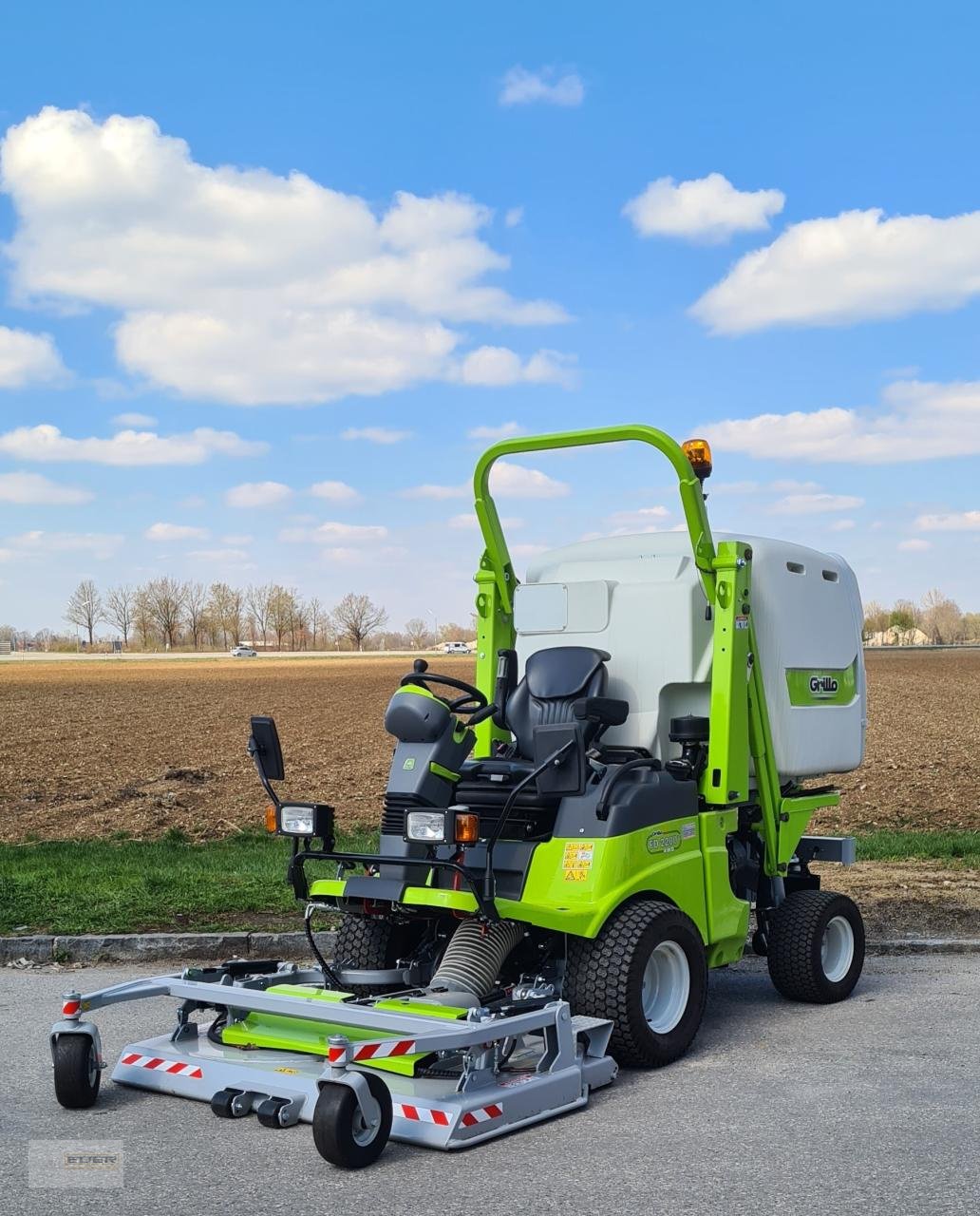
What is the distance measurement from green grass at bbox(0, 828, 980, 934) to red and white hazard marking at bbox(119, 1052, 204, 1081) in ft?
10.2

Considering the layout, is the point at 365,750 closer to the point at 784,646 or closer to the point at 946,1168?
the point at 784,646

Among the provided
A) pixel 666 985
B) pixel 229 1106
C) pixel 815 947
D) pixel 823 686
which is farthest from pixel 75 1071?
pixel 823 686

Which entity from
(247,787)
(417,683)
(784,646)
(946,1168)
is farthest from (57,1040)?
(247,787)

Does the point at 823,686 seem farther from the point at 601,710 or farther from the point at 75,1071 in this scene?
the point at 75,1071

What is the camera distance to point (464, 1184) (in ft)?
15.2

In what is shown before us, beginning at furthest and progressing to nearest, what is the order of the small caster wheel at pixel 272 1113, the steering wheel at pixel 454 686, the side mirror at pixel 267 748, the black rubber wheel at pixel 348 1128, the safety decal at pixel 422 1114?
the steering wheel at pixel 454 686
the side mirror at pixel 267 748
the small caster wheel at pixel 272 1113
the safety decal at pixel 422 1114
the black rubber wheel at pixel 348 1128

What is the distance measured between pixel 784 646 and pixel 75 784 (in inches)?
506

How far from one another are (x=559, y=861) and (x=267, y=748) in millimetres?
1467

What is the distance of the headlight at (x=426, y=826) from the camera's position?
582 centimetres

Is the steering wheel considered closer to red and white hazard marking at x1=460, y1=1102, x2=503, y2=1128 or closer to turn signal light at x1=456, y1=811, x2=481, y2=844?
turn signal light at x1=456, y1=811, x2=481, y2=844

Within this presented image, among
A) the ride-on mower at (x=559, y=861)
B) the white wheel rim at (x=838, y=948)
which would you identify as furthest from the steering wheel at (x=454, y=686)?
the white wheel rim at (x=838, y=948)

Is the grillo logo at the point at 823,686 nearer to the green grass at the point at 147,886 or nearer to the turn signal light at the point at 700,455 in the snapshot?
the turn signal light at the point at 700,455

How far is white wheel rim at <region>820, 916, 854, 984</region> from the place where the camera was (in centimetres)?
762

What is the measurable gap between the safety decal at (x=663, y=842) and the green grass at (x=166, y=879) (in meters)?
3.36
